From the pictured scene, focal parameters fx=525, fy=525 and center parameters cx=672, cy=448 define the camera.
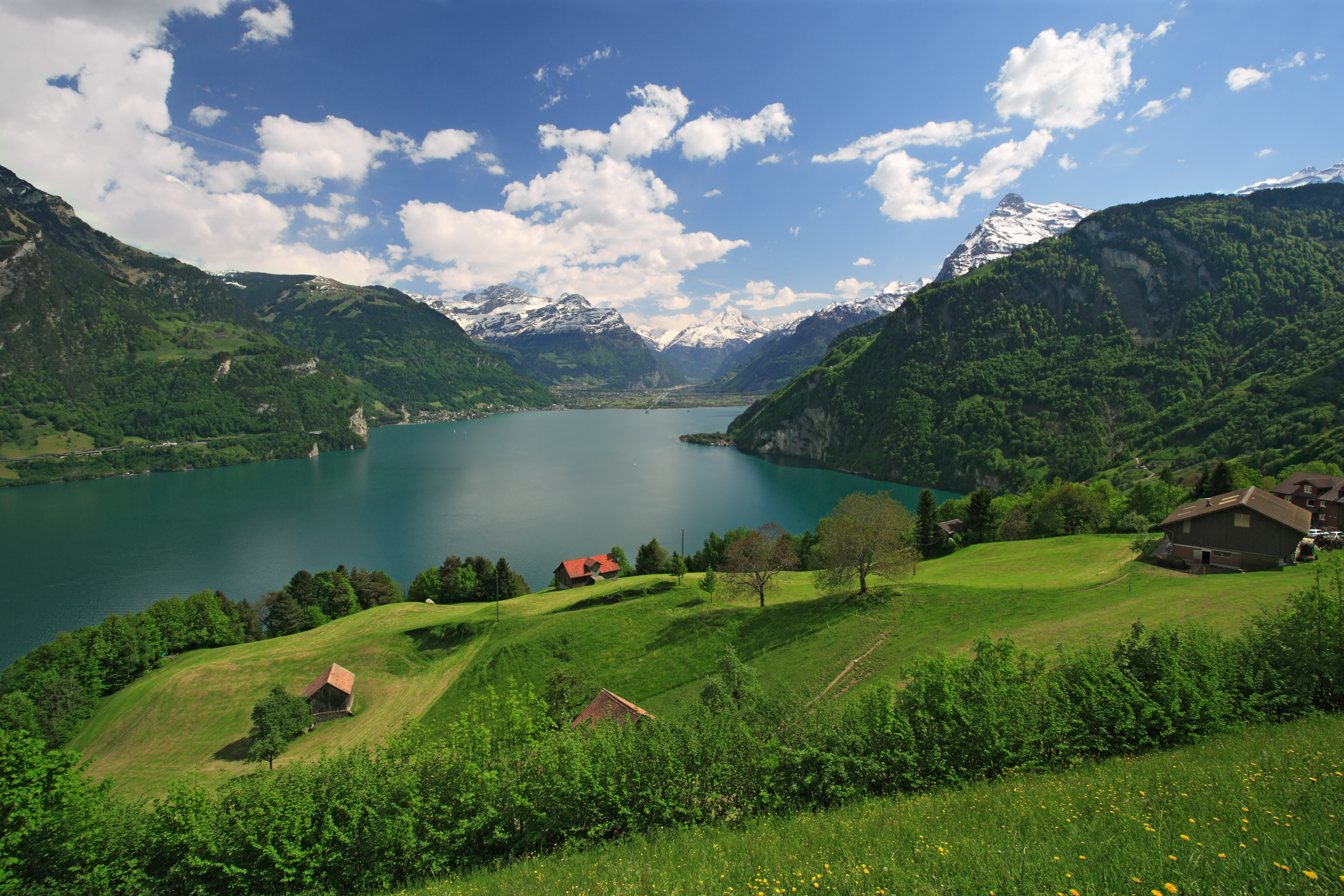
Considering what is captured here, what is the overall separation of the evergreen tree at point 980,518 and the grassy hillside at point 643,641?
1351 cm

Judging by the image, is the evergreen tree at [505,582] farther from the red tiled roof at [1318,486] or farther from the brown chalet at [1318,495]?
the red tiled roof at [1318,486]

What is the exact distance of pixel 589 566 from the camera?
61219 millimetres

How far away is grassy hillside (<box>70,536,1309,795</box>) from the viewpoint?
974 inches

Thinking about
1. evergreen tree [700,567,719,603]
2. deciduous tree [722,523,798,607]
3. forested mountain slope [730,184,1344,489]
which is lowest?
evergreen tree [700,567,719,603]

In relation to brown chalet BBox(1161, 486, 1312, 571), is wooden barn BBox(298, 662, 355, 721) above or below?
Answer: below

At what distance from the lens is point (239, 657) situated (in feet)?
131

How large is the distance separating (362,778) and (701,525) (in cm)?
7807

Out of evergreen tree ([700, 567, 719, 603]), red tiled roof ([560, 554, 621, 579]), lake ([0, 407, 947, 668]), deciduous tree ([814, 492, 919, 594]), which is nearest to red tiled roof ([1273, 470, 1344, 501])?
deciduous tree ([814, 492, 919, 594])

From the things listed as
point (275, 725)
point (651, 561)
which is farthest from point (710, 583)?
point (275, 725)

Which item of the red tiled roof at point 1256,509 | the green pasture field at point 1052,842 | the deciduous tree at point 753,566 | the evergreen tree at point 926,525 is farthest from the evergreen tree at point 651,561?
the green pasture field at point 1052,842

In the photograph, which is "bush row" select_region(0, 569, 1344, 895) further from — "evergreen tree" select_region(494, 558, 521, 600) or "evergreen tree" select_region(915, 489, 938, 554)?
"evergreen tree" select_region(915, 489, 938, 554)

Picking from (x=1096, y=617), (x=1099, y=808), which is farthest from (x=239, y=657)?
(x=1096, y=617)

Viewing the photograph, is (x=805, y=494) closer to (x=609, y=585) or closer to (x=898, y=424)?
(x=898, y=424)

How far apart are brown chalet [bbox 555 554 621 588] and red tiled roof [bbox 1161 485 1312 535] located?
159ft
